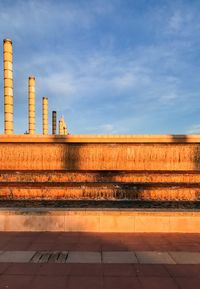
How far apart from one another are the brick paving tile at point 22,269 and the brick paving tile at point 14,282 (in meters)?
0.18

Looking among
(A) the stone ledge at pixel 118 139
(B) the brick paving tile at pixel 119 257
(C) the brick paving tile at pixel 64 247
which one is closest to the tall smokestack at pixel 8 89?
(A) the stone ledge at pixel 118 139

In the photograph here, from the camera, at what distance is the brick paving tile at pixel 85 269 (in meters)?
5.56

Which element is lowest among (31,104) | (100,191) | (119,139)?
(100,191)

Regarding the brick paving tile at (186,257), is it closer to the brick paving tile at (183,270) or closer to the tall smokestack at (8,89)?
the brick paving tile at (183,270)

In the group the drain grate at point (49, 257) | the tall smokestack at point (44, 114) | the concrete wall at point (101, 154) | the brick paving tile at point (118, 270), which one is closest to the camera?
the brick paving tile at point (118, 270)

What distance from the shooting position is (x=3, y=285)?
199 inches

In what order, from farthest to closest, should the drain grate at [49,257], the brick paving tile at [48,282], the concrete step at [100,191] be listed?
the concrete step at [100,191] < the drain grate at [49,257] < the brick paving tile at [48,282]

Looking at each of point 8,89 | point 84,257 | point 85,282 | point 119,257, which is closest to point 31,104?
point 8,89

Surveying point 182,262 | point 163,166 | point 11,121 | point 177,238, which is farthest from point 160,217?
point 11,121

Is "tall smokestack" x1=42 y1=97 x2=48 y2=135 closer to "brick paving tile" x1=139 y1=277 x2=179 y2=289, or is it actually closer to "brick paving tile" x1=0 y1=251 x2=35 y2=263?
"brick paving tile" x1=0 y1=251 x2=35 y2=263

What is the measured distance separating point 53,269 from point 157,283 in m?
1.68

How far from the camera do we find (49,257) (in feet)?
21.0

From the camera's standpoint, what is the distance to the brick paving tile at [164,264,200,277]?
220 inches

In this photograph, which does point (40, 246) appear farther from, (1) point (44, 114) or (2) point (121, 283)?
(1) point (44, 114)
